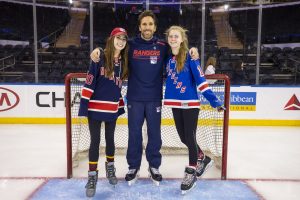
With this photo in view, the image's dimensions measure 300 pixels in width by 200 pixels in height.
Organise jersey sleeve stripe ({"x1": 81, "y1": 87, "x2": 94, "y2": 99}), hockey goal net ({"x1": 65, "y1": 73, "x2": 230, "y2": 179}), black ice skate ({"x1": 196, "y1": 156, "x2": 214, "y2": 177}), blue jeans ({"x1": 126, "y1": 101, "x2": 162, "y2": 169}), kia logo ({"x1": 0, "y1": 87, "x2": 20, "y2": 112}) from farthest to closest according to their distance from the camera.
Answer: kia logo ({"x1": 0, "y1": 87, "x2": 20, "y2": 112})
hockey goal net ({"x1": 65, "y1": 73, "x2": 230, "y2": 179})
black ice skate ({"x1": 196, "y1": 156, "x2": 214, "y2": 177})
blue jeans ({"x1": 126, "y1": 101, "x2": 162, "y2": 169})
jersey sleeve stripe ({"x1": 81, "y1": 87, "x2": 94, "y2": 99})

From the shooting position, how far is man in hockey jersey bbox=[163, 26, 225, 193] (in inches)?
88.7

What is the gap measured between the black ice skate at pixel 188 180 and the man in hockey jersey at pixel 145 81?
237 mm

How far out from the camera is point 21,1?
1214cm

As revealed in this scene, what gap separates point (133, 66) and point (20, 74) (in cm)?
548

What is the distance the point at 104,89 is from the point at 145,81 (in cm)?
30

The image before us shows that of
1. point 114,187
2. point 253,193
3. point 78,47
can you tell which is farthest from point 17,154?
point 78,47

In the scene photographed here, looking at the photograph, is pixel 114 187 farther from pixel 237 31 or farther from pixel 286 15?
pixel 286 15

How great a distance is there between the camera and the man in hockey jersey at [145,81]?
2.29 meters

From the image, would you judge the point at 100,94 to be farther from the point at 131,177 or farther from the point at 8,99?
the point at 8,99

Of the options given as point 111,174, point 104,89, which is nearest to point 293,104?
point 111,174

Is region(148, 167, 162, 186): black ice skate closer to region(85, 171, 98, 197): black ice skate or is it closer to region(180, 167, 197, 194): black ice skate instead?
region(180, 167, 197, 194): black ice skate

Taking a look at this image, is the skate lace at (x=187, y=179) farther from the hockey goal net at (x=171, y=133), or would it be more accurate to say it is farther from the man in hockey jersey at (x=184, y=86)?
the hockey goal net at (x=171, y=133)

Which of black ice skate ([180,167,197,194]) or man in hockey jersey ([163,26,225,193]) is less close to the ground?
man in hockey jersey ([163,26,225,193])

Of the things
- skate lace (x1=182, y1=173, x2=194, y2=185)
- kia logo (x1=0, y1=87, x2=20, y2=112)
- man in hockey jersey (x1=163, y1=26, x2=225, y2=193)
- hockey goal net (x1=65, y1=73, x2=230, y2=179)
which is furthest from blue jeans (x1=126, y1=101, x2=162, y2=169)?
kia logo (x1=0, y1=87, x2=20, y2=112)
